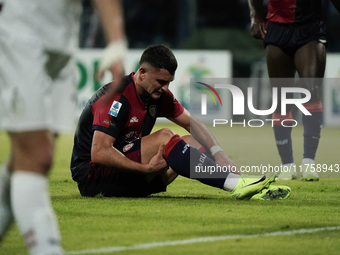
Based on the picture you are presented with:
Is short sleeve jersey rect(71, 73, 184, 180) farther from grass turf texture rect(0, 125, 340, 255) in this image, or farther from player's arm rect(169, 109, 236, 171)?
grass turf texture rect(0, 125, 340, 255)

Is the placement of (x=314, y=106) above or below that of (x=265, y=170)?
above

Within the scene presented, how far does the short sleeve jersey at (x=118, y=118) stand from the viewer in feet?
13.7

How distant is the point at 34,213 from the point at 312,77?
13.6 ft

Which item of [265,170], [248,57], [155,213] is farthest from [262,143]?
[248,57]

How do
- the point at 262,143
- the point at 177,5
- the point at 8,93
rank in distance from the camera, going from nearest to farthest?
the point at 8,93, the point at 262,143, the point at 177,5

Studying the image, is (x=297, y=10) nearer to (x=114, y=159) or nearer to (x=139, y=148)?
(x=139, y=148)

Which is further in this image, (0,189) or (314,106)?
(314,106)

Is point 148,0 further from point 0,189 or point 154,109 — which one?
point 0,189

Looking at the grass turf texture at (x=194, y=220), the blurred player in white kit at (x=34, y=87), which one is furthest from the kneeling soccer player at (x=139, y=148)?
the blurred player in white kit at (x=34, y=87)

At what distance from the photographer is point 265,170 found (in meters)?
7.30

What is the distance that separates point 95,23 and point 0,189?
2031 centimetres

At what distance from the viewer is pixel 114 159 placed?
4.14 metres

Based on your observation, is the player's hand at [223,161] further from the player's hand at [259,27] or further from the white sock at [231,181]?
the player's hand at [259,27]

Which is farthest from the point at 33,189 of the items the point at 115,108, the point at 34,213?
the point at 115,108
